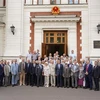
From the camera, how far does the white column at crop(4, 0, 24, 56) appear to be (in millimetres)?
17828

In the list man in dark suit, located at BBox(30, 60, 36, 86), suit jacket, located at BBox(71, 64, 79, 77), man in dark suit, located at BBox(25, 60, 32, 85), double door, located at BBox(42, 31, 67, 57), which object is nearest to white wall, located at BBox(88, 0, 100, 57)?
double door, located at BBox(42, 31, 67, 57)

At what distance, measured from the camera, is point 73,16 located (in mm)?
17734

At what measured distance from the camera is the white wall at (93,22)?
17.4 metres

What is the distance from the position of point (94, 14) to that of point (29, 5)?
496cm

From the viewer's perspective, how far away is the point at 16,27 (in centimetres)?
1797

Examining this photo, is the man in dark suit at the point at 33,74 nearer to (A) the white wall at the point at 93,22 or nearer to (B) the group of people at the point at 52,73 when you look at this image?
(B) the group of people at the point at 52,73

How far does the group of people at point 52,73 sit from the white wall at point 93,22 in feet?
9.96

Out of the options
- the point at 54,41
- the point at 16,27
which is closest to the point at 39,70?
the point at 54,41

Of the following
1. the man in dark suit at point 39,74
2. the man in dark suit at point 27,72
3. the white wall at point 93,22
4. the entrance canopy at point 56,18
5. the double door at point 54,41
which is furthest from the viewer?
the double door at point 54,41

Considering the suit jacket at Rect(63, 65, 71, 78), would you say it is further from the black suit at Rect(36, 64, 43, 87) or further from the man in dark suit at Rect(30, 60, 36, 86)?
the man in dark suit at Rect(30, 60, 36, 86)

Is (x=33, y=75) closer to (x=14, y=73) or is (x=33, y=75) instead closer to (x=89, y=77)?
(x=14, y=73)

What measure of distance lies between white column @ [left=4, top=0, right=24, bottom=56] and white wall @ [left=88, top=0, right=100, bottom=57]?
5149 mm

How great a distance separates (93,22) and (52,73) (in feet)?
18.1

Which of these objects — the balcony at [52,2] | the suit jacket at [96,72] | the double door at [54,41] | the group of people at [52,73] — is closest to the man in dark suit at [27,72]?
the group of people at [52,73]
